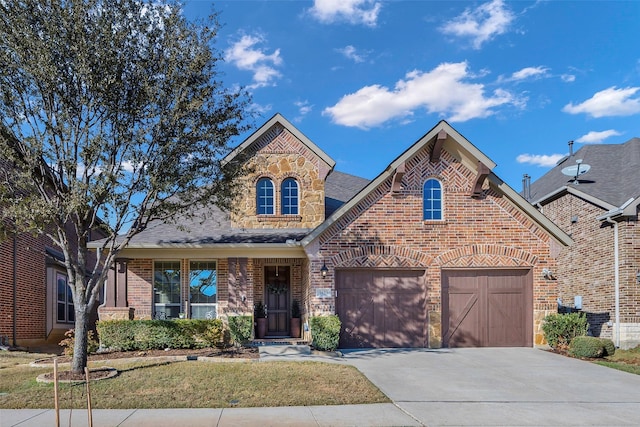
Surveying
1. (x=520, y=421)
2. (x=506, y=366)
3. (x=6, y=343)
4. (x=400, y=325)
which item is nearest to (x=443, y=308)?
(x=400, y=325)

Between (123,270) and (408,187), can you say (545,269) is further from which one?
(123,270)

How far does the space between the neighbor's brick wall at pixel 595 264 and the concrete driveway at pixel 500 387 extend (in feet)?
12.1

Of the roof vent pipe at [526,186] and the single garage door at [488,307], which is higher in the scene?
the roof vent pipe at [526,186]

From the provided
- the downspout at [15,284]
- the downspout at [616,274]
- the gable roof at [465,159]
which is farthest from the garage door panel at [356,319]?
the downspout at [15,284]

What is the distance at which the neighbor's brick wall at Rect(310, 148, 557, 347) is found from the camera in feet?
48.3

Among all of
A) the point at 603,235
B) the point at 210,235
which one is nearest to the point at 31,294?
the point at 210,235

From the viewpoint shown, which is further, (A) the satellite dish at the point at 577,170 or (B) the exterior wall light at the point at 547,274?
(A) the satellite dish at the point at 577,170

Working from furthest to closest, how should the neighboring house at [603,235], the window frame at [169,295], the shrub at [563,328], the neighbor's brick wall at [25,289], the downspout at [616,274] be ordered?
the window frame at [169,295]
the neighbor's brick wall at [25,289]
the downspout at [616,274]
the neighboring house at [603,235]
the shrub at [563,328]

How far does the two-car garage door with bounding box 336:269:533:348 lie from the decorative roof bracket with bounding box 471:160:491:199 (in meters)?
2.20

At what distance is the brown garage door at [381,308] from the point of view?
14.8 metres

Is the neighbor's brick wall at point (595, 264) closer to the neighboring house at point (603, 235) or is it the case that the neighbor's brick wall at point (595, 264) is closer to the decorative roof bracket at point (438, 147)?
the neighboring house at point (603, 235)

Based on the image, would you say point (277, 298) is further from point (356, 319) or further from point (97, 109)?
point (97, 109)

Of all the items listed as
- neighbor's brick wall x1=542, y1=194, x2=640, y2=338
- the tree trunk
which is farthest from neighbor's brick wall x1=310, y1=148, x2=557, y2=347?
the tree trunk

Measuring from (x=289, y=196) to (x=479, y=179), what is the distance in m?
5.81
